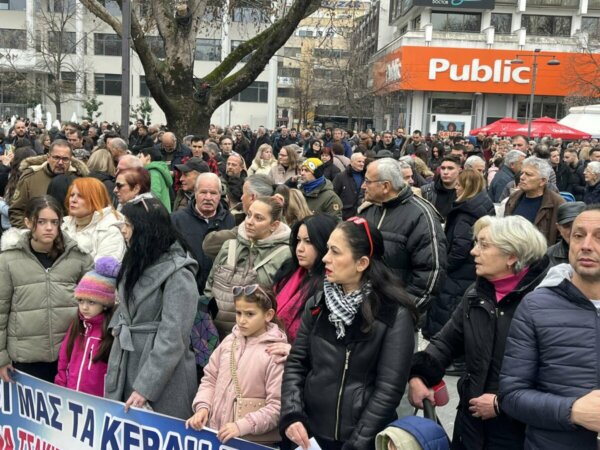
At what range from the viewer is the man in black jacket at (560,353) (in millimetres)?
2582

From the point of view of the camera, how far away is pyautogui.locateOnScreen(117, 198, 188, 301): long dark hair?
364cm

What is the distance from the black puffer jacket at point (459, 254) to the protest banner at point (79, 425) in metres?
3.36

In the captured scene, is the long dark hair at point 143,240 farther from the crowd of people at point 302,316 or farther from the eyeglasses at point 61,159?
the eyeglasses at point 61,159

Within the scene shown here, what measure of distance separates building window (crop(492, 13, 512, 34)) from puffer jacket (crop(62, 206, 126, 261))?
48.0 m

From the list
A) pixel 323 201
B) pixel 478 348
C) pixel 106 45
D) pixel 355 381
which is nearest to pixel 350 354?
pixel 355 381

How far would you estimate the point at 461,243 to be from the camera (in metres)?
6.29

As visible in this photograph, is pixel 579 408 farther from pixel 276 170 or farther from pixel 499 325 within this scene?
pixel 276 170

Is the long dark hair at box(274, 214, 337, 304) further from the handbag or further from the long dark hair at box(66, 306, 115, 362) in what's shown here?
the long dark hair at box(66, 306, 115, 362)

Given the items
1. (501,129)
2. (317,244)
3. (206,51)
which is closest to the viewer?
→ (317,244)

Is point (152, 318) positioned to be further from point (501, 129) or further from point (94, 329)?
point (501, 129)

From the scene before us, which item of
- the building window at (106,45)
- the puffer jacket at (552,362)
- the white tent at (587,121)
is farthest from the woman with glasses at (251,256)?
the building window at (106,45)

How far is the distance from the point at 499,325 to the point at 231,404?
147cm

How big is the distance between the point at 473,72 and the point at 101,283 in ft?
145

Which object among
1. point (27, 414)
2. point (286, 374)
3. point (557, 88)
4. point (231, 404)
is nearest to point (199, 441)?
point (231, 404)
